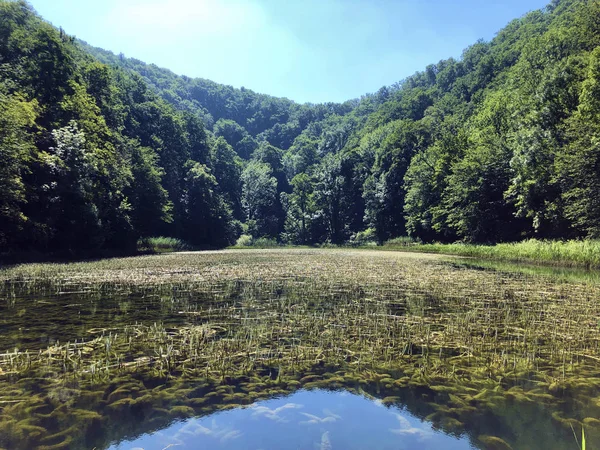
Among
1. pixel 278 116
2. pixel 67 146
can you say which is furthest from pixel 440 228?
pixel 278 116

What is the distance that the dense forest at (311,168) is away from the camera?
2928 centimetres

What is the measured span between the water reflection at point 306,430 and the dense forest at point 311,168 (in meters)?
25.6

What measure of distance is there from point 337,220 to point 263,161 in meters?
42.7

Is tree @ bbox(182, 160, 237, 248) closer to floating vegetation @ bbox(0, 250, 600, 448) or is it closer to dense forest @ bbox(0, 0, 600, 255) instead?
dense forest @ bbox(0, 0, 600, 255)

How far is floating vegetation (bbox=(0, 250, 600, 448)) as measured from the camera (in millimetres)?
4527

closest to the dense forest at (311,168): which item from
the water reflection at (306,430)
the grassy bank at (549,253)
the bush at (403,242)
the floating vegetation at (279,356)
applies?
the bush at (403,242)

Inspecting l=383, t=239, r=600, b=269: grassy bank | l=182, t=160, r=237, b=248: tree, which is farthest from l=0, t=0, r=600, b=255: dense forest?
l=383, t=239, r=600, b=269: grassy bank

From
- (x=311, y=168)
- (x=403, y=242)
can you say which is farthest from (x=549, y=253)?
(x=311, y=168)

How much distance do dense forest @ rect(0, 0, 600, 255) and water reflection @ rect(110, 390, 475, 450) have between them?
83.9ft

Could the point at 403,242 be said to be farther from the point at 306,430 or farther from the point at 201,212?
the point at 306,430

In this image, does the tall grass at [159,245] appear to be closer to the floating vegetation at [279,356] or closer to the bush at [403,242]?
the bush at [403,242]

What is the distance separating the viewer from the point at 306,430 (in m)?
4.29

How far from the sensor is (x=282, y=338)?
24.2ft

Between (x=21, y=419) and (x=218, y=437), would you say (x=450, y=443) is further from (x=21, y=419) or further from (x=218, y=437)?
(x=21, y=419)
